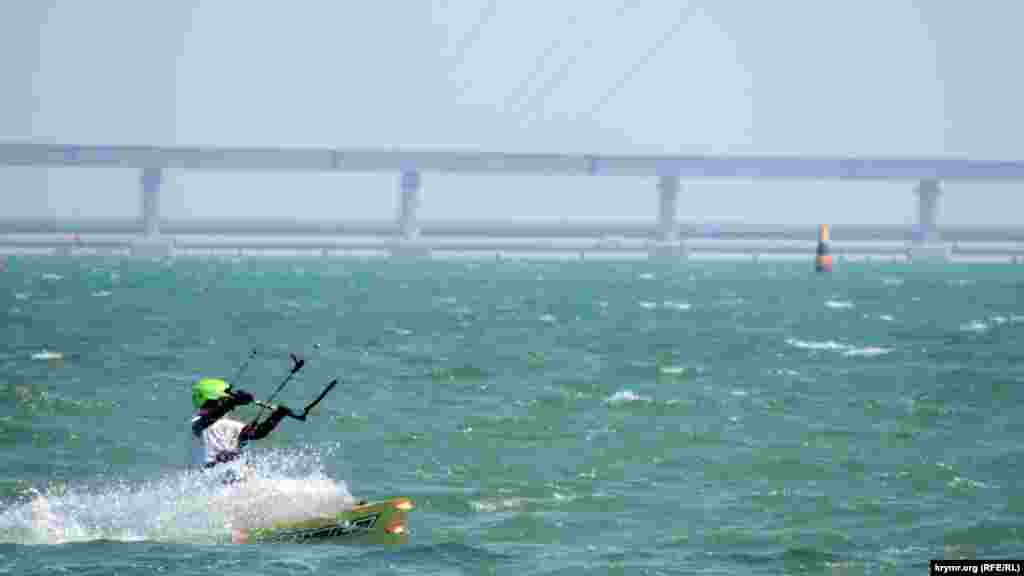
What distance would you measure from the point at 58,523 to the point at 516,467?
8417 millimetres

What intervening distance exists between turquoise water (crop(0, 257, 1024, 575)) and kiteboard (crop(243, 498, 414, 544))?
0.31 meters

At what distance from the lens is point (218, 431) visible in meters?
21.7

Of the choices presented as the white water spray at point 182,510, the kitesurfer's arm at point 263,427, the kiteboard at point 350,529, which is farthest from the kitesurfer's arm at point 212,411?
the kiteboard at point 350,529

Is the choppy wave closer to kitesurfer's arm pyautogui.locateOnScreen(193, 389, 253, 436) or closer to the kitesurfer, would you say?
the kitesurfer

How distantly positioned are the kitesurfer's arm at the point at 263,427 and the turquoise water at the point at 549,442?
0.98 m

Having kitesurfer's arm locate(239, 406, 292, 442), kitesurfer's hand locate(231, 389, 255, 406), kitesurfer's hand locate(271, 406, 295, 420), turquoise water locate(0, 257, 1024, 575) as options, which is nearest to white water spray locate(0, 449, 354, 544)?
turquoise water locate(0, 257, 1024, 575)

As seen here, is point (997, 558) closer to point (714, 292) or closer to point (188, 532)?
point (188, 532)

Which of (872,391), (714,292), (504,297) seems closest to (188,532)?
(872,391)

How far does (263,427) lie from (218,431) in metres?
0.62

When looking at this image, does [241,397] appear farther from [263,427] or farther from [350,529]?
[350,529]

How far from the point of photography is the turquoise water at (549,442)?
887 inches

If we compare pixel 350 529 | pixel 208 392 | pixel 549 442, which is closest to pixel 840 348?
pixel 549 442

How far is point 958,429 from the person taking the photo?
3503 centimetres

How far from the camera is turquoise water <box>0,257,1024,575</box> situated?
2253cm
